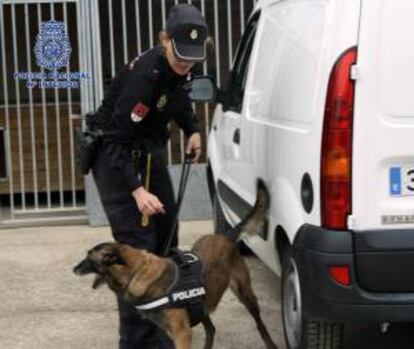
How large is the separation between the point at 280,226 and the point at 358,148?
0.78 m

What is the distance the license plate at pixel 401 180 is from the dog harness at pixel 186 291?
Result: 1001 mm

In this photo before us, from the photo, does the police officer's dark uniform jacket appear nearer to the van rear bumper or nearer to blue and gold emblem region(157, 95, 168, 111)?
blue and gold emblem region(157, 95, 168, 111)

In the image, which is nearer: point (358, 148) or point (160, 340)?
point (358, 148)

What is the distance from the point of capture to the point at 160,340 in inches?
160

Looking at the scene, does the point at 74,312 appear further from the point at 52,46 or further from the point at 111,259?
the point at 52,46

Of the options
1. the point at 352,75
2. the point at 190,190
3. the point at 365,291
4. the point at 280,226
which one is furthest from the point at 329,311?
the point at 190,190

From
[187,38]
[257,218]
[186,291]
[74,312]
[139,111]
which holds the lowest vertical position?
[74,312]

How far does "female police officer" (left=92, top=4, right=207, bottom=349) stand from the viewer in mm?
3744

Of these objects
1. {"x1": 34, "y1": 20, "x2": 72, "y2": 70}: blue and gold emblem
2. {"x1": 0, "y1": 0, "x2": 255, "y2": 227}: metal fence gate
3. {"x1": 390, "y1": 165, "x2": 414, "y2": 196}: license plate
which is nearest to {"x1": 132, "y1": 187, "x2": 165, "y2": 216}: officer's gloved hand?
{"x1": 390, "y1": 165, "x2": 414, "y2": 196}: license plate

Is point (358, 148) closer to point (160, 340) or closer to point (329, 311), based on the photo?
point (329, 311)

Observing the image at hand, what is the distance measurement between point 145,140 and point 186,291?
76 centimetres

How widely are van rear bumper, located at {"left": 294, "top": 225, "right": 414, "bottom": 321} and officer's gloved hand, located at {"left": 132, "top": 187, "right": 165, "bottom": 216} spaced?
28.5 inches

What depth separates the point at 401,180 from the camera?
3.33m

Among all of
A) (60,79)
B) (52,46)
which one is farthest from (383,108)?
(52,46)
